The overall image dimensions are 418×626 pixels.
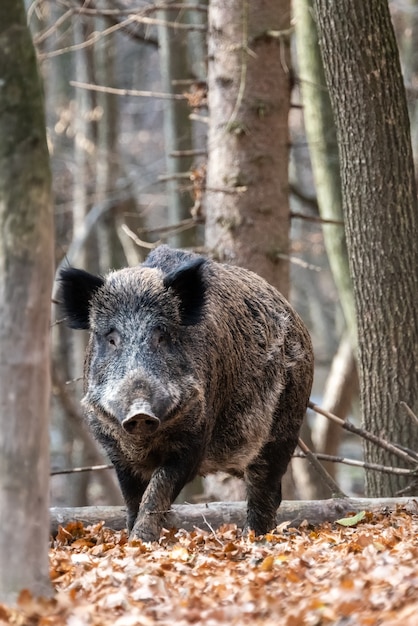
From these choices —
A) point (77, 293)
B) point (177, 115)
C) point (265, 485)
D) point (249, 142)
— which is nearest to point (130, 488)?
point (265, 485)

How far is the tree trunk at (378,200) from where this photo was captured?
7840mm

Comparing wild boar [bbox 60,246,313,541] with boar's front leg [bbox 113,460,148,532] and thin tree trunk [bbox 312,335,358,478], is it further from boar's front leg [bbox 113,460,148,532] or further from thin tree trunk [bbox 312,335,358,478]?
thin tree trunk [bbox 312,335,358,478]

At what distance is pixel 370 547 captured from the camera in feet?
17.3

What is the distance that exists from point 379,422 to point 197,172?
3.26m

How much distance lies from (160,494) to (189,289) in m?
1.39

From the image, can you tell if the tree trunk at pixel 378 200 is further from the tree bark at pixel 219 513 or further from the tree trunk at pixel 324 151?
the tree trunk at pixel 324 151

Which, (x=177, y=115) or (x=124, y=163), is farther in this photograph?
(x=124, y=163)

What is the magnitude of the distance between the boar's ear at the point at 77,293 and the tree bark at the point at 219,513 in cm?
134

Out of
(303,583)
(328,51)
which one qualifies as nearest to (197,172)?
(328,51)

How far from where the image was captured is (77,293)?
22.9 ft

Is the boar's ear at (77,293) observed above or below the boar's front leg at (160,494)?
above

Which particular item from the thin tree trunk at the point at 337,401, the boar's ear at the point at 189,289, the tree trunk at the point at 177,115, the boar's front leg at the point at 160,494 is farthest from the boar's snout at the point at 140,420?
the thin tree trunk at the point at 337,401

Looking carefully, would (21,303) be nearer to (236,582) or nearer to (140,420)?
(236,582)

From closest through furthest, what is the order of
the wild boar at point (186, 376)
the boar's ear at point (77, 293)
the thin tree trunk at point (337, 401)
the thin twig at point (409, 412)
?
the wild boar at point (186, 376) < the boar's ear at point (77, 293) < the thin twig at point (409, 412) < the thin tree trunk at point (337, 401)
